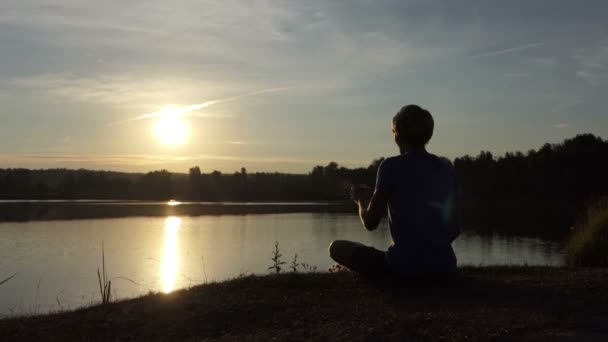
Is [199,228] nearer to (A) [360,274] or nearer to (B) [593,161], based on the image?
(A) [360,274]

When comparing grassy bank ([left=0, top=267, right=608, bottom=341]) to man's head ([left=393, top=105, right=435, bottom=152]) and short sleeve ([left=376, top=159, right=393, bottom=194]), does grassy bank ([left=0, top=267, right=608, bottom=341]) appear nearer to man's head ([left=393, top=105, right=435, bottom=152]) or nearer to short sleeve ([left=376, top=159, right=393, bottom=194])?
short sleeve ([left=376, top=159, right=393, bottom=194])

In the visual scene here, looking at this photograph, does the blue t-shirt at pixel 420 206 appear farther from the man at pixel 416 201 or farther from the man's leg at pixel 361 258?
the man's leg at pixel 361 258

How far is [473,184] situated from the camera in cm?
6719

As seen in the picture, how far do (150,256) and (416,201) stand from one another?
18.4 metres

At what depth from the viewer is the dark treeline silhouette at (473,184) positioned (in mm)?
53875

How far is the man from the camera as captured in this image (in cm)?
481

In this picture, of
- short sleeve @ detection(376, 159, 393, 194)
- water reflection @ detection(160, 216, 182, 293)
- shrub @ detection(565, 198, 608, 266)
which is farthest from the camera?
water reflection @ detection(160, 216, 182, 293)

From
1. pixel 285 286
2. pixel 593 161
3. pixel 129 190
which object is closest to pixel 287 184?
pixel 129 190

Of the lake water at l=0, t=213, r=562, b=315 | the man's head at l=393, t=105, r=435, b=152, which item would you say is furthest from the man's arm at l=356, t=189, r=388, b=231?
the lake water at l=0, t=213, r=562, b=315

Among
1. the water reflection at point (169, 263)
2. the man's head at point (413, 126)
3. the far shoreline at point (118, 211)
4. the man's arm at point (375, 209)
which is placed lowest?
the water reflection at point (169, 263)

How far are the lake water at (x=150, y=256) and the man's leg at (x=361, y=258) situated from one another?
5.24 m

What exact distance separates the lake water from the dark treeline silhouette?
4007mm

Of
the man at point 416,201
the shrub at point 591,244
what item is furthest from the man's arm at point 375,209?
the shrub at point 591,244

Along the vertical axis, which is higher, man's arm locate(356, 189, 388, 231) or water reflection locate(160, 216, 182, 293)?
man's arm locate(356, 189, 388, 231)
